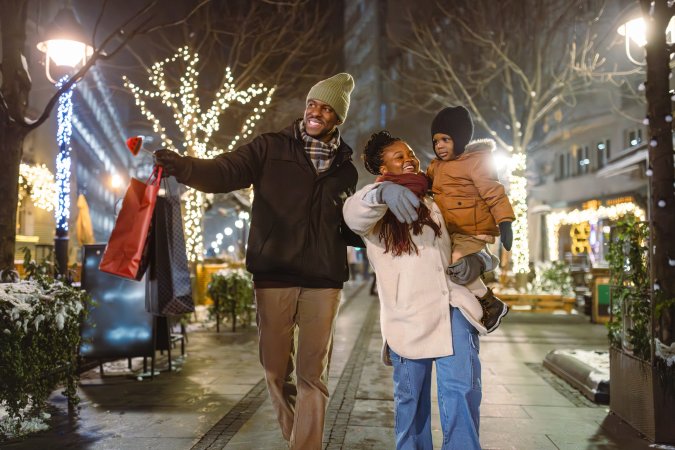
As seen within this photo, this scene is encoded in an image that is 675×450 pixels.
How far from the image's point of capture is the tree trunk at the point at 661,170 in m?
5.01

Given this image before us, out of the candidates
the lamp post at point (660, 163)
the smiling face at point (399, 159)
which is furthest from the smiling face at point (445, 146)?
the lamp post at point (660, 163)

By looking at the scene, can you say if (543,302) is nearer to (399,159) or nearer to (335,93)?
(335,93)

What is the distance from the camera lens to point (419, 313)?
3.15 metres

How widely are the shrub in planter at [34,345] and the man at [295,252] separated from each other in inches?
82.2

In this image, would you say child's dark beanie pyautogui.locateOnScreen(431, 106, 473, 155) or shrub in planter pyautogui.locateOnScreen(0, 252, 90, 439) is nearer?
child's dark beanie pyautogui.locateOnScreen(431, 106, 473, 155)

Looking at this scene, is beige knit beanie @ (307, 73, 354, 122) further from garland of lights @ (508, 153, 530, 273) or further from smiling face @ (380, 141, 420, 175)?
garland of lights @ (508, 153, 530, 273)

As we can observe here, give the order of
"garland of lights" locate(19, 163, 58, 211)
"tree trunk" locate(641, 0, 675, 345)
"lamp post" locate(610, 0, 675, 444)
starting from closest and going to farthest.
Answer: "lamp post" locate(610, 0, 675, 444) → "tree trunk" locate(641, 0, 675, 345) → "garland of lights" locate(19, 163, 58, 211)

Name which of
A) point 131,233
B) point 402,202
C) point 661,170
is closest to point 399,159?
point 402,202

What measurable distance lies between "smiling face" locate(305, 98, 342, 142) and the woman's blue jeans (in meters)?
1.27

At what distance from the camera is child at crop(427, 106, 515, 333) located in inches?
123

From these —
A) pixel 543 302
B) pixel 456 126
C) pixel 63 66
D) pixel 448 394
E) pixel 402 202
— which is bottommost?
pixel 543 302

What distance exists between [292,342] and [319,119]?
4.20 feet

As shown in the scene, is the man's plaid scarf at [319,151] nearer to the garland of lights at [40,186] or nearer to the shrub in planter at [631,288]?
the shrub in planter at [631,288]

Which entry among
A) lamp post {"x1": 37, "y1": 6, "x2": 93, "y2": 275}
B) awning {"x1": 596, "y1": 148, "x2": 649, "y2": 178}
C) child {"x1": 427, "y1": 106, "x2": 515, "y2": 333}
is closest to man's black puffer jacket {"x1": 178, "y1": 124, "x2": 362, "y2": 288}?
child {"x1": 427, "y1": 106, "x2": 515, "y2": 333}
